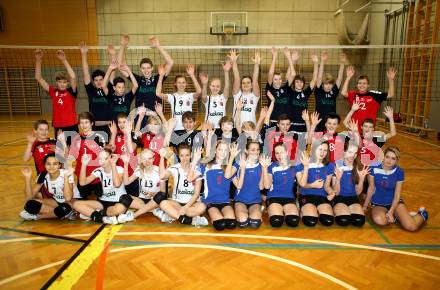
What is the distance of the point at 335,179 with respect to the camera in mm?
4359

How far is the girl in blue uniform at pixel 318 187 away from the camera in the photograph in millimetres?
4277

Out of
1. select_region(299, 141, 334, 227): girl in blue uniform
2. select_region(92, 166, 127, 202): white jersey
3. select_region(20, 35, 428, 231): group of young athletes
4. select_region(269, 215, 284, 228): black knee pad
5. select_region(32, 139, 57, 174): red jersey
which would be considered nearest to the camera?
select_region(269, 215, 284, 228): black knee pad

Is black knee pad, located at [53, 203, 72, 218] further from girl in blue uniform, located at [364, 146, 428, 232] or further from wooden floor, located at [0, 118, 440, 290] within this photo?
girl in blue uniform, located at [364, 146, 428, 232]

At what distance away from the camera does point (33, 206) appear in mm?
4168

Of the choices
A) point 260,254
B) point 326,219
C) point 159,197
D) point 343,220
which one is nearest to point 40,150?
point 159,197

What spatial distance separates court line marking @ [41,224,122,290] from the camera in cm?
291

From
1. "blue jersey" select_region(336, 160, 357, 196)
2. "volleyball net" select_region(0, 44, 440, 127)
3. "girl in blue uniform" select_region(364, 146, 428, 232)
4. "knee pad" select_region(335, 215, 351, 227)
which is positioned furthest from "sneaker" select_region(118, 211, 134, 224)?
"volleyball net" select_region(0, 44, 440, 127)

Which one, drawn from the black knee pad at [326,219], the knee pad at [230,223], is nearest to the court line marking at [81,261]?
the knee pad at [230,223]

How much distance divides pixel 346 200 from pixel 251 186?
1283 millimetres

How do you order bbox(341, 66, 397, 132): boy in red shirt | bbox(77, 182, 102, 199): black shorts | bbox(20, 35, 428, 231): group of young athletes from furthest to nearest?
bbox(341, 66, 397, 132): boy in red shirt, bbox(77, 182, 102, 199): black shorts, bbox(20, 35, 428, 231): group of young athletes

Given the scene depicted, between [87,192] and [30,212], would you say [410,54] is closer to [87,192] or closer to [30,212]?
[87,192]

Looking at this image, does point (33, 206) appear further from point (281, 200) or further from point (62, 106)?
point (281, 200)

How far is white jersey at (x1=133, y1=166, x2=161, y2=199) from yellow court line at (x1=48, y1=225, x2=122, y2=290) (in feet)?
1.99

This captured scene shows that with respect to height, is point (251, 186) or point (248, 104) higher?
point (248, 104)
